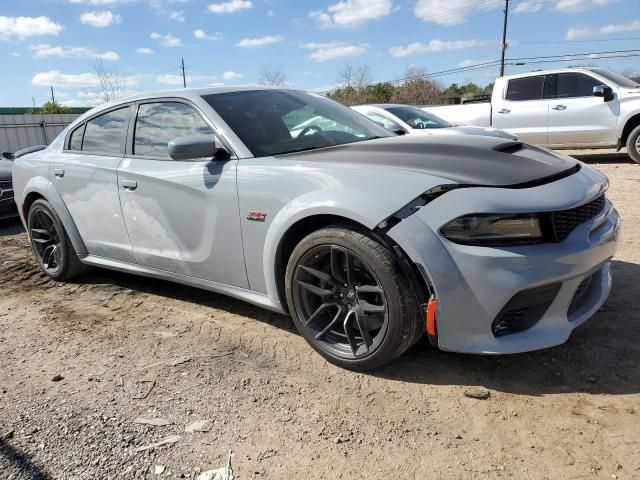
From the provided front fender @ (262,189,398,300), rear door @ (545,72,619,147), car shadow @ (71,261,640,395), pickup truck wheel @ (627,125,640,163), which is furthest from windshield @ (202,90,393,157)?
rear door @ (545,72,619,147)

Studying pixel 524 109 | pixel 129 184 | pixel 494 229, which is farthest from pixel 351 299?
pixel 524 109

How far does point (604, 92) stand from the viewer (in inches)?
367

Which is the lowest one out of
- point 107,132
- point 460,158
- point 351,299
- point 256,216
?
point 351,299

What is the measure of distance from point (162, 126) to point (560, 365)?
9.56ft

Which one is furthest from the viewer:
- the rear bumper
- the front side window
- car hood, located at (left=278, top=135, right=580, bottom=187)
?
the front side window

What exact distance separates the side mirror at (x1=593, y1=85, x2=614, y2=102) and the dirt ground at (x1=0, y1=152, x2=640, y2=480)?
682 cm

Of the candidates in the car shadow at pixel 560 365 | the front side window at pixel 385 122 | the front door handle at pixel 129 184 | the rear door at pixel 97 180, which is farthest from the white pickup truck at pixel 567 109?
the front door handle at pixel 129 184

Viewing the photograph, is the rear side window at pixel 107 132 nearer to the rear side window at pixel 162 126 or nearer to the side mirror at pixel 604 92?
the rear side window at pixel 162 126

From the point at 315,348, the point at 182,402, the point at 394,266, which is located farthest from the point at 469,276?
the point at 182,402

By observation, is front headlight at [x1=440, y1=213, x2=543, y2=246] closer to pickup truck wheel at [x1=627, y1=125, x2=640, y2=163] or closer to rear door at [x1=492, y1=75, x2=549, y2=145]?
pickup truck wheel at [x1=627, y1=125, x2=640, y2=163]

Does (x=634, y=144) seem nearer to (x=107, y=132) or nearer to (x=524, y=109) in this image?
(x=524, y=109)

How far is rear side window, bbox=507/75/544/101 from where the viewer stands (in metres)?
10.3

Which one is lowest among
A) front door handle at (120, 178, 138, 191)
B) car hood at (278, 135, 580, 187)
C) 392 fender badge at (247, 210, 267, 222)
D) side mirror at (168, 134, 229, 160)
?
392 fender badge at (247, 210, 267, 222)

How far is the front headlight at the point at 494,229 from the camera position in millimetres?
2395
